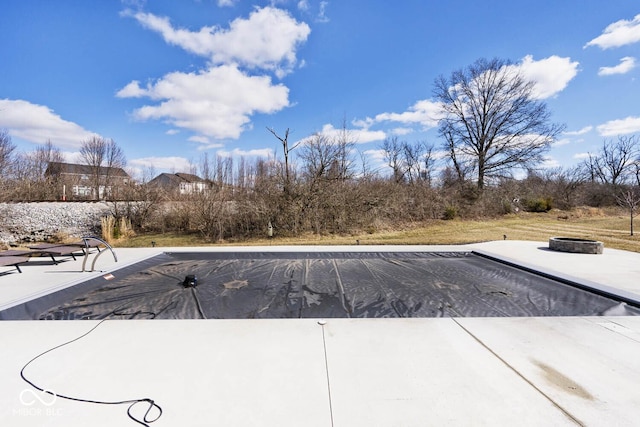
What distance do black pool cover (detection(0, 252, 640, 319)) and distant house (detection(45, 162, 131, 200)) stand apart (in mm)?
10765

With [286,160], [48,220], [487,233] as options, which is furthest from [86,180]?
[487,233]

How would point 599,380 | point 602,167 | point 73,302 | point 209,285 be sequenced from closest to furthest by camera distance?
point 599,380 → point 73,302 → point 209,285 → point 602,167

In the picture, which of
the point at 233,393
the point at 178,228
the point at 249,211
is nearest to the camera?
the point at 233,393

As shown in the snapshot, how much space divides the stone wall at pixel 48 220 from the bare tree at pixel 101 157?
1022cm

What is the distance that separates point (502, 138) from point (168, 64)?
18.4 meters

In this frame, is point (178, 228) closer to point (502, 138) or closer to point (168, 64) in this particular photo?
point (168, 64)

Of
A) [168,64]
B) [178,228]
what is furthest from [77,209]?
[168,64]

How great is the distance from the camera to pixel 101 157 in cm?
2105

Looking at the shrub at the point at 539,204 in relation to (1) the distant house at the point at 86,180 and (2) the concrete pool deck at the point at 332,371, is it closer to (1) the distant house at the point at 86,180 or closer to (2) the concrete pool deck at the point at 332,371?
(2) the concrete pool deck at the point at 332,371

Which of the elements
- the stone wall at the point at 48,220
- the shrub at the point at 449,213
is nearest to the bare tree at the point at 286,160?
the stone wall at the point at 48,220

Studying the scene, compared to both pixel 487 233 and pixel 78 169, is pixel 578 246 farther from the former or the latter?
pixel 78 169

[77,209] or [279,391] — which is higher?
[77,209]

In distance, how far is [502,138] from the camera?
17.2 metres

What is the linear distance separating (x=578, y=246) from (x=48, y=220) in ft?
55.8
